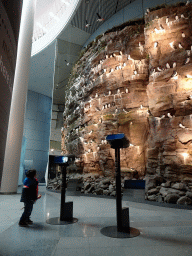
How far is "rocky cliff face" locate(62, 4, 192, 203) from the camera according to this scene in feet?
24.6

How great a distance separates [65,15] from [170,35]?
10293 mm

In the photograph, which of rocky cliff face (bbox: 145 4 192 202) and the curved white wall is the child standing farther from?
the curved white wall

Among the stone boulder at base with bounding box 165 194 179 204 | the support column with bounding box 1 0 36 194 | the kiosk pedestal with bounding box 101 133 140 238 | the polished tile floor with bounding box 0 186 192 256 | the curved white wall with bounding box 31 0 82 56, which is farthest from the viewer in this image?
the curved white wall with bounding box 31 0 82 56

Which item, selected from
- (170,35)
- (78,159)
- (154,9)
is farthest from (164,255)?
(154,9)

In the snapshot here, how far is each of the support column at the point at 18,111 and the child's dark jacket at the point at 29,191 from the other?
255 inches

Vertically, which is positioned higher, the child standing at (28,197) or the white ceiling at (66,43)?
the white ceiling at (66,43)

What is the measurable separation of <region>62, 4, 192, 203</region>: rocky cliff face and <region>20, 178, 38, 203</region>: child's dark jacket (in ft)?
15.7

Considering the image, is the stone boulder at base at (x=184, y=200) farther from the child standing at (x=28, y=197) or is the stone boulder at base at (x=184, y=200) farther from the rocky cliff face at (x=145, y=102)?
the child standing at (x=28, y=197)

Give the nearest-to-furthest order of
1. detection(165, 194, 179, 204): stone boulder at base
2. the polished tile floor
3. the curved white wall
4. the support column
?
the polished tile floor → detection(165, 194, 179, 204): stone boulder at base → the support column → the curved white wall

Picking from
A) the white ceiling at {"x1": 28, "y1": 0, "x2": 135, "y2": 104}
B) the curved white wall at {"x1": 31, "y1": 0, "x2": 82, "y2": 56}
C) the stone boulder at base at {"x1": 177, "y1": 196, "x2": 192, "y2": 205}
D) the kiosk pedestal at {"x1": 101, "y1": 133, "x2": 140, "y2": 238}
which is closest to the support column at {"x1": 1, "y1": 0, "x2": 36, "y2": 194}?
the curved white wall at {"x1": 31, "y1": 0, "x2": 82, "y2": 56}

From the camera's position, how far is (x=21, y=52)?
11.2 metres

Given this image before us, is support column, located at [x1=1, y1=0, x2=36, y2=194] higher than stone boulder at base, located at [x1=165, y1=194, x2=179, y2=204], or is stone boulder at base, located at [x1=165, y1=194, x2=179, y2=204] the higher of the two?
support column, located at [x1=1, y1=0, x2=36, y2=194]

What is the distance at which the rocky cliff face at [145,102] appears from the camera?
751 centimetres

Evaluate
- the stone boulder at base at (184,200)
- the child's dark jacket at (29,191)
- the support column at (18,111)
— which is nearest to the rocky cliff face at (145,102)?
the stone boulder at base at (184,200)
